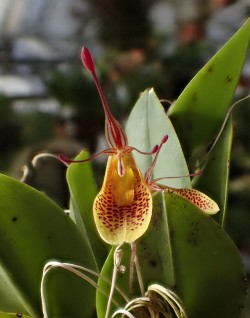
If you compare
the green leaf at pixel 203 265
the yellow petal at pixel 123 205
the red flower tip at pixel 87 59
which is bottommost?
the green leaf at pixel 203 265

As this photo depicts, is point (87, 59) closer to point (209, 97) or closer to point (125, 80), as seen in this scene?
point (209, 97)

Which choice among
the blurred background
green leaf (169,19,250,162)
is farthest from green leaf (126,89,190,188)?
the blurred background

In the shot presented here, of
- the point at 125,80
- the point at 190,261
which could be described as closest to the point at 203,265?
the point at 190,261

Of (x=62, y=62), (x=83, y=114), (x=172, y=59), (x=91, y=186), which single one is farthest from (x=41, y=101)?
(x=91, y=186)

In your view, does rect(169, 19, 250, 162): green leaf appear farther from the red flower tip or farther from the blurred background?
the blurred background

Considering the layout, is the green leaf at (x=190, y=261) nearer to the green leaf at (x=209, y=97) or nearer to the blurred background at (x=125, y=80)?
the green leaf at (x=209, y=97)

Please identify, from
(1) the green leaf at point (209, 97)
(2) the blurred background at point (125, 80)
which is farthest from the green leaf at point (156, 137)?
(2) the blurred background at point (125, 80)

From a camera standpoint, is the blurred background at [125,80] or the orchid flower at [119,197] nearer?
the orchid flower at [119,197]
